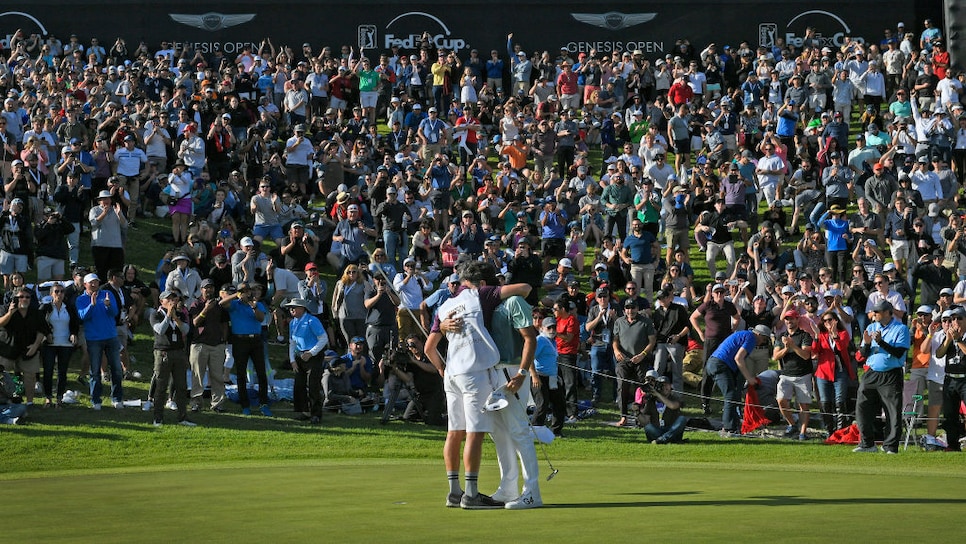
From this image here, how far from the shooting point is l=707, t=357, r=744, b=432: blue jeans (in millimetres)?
18469

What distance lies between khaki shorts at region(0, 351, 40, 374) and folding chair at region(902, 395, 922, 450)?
11.1 metres

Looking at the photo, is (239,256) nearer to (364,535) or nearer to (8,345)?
(8,345)

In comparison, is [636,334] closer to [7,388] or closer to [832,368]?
[832,368]

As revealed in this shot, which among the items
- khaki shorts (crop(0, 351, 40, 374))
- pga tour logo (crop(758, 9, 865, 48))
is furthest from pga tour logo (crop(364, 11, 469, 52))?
khaki shorts (crop(0, 351, 40, 374))

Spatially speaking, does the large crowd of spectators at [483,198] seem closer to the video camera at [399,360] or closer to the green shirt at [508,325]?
the video camera at [399,360]

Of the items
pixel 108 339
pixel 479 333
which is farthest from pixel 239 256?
pixel 479 333

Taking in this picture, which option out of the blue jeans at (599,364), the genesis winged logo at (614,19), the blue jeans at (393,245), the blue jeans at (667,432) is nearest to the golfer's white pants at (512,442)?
the blue jeans at (667,432)

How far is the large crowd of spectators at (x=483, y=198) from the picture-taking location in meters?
19.8

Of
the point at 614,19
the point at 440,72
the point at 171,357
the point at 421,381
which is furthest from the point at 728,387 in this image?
the point at 614,19

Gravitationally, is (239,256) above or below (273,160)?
below

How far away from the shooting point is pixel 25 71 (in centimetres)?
3388

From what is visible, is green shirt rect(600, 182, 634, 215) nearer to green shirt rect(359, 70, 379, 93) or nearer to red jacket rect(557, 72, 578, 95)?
red jacket rect(557, 72, 578, 95)

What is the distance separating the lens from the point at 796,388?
18484mm

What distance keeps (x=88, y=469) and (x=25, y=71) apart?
20399mm
